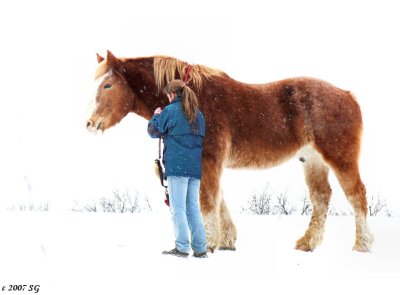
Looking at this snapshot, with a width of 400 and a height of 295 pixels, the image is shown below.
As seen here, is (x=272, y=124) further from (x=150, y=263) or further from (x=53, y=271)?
(x=53, y=271)

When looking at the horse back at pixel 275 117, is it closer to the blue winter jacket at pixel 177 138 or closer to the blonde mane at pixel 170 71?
the blonde mane at pixel 170 71

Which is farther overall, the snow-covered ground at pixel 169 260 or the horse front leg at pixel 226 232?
the horse front leg at pixel 226 232

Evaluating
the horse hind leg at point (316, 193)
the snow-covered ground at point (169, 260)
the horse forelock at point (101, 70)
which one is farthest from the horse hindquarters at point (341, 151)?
the horse forelock at point (101, 70)

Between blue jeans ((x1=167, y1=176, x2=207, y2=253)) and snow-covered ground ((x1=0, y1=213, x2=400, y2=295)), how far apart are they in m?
0.22

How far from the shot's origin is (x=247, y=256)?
6828 mm

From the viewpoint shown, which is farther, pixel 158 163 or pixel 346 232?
pixel 346 232

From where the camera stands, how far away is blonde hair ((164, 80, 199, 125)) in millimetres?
6031

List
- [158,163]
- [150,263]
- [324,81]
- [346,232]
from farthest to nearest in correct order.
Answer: [346,232], [324,81], [158,163], [150,263]

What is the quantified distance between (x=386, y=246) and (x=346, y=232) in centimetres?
107

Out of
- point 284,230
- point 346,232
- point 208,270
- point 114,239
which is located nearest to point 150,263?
point 208,270

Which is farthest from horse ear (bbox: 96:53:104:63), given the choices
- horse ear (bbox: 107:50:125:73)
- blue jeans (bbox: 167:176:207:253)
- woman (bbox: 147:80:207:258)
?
blue jeans (bbox: 167:176:207:253)

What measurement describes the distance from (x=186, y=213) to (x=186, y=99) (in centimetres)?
131

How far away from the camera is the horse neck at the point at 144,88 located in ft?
23.2

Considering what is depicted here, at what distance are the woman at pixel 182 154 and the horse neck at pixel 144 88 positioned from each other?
2.94 feet
